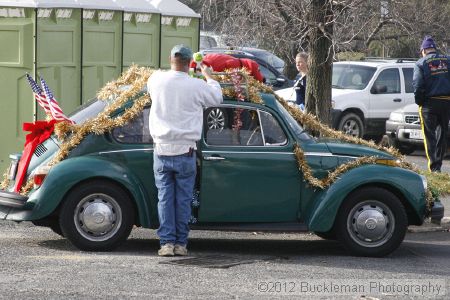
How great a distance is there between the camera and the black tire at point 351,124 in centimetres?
2003

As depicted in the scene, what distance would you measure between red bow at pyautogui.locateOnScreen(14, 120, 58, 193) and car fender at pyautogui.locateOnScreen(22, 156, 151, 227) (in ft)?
1.13

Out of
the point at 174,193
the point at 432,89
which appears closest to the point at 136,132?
the point at 174,193

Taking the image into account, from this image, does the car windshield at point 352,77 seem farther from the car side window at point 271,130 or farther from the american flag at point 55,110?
the american flag at point 55,110

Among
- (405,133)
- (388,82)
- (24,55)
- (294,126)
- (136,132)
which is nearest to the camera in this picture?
(136,132)

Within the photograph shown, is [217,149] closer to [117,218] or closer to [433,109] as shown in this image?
[117,218]

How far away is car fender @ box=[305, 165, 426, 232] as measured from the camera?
9.20 metres

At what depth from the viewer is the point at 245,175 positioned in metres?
9.20

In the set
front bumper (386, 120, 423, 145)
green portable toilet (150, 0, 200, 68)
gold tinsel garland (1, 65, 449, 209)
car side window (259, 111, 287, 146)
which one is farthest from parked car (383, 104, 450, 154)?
car side window (259, 111, 287, 146)

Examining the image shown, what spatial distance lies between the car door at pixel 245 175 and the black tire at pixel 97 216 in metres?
0.70

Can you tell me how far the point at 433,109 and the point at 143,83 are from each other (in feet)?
19.4

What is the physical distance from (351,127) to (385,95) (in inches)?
37.9

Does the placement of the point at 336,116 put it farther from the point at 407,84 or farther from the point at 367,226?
the point at 367,226

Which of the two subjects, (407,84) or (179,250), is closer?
(179,250)

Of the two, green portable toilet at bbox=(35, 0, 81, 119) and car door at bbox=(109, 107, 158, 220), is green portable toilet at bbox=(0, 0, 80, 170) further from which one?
car door at bbox=(109, 107, 158, 220)
